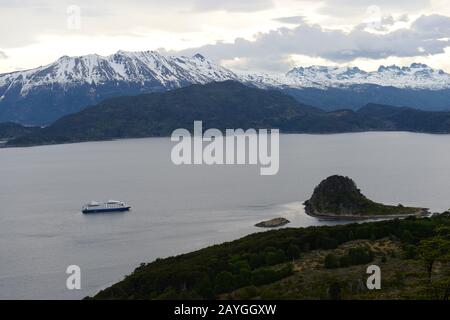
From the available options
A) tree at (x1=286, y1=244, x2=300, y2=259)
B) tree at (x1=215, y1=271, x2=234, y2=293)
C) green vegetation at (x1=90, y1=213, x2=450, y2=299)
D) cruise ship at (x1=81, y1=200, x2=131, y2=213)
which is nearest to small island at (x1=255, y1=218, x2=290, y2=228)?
green vegetation at (x1=90, y1=213, x2=450, y2=299)

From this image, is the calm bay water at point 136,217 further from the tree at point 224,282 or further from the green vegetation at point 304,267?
the tree at point 224,282

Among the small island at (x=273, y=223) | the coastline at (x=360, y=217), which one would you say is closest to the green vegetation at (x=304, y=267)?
the small island at (x=273, y=223)

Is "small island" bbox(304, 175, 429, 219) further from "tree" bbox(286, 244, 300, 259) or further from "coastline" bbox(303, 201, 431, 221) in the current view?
"tree" bbox(286, 244, 300, 259)

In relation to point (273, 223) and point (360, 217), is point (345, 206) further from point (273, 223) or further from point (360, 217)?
point (273, 223)

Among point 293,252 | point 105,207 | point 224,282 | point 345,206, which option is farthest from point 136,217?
point 224,282

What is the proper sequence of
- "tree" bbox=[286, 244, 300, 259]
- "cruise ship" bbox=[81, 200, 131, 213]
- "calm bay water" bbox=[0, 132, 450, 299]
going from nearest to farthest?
"tree" bbox=[286, 244, 300, 259], "calm bay water" bbox=[0, 132, 450, 299], "cruise ship" bbox=[81, 200, 131, 213]
